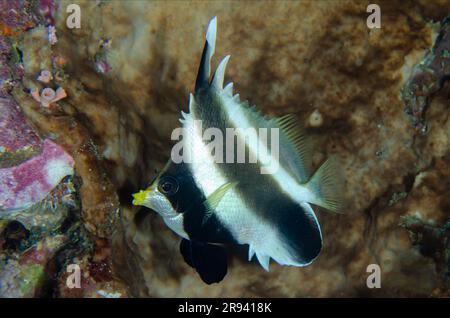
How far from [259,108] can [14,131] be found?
2.02m

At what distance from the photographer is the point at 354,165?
2.09 meters

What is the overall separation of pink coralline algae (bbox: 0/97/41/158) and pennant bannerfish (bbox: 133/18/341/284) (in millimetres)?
1748

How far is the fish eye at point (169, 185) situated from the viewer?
4.59 ft

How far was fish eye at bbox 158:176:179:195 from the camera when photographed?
140 cm

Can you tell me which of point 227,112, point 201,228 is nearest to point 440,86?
point 227,112

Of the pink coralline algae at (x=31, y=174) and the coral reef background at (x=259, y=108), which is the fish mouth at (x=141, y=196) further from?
the pink coralline algae at (x=31, y=174)

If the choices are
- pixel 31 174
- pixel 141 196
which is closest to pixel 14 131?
pixel 31 174

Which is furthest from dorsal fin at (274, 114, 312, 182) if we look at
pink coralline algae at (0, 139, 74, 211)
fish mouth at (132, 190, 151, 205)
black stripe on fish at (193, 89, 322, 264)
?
pink coralline algae at (0, 139, 74, 211)

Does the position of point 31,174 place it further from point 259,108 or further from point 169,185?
point 259,108

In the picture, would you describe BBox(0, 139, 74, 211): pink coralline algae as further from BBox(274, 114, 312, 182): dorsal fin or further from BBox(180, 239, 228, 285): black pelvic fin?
BBox(274, 114, 312, 182): dorsal fin

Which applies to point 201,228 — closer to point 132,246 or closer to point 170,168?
point 170,168

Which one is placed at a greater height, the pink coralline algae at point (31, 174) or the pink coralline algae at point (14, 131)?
the pink coralline algae at point (14, 131)

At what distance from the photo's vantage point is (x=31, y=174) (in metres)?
2.62

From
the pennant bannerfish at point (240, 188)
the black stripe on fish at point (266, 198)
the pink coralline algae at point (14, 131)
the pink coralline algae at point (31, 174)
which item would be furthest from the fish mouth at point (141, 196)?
the pink coralline algae at point (14, 131)
